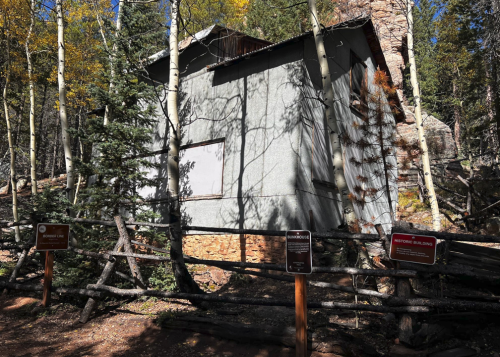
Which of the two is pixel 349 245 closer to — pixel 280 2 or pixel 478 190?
pixel 478 190

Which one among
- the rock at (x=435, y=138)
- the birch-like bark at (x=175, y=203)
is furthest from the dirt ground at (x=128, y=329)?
the rock at (x=435, y=138)

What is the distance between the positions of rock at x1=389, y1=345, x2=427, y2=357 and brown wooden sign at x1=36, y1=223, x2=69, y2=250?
581cm

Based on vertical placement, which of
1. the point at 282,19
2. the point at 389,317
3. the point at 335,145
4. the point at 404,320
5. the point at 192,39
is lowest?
the point at 389,317

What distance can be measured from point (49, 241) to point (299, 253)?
4.85 m

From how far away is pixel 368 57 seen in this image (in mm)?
13953

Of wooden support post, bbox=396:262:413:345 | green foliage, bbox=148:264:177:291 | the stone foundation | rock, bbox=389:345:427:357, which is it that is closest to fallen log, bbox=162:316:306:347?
rock, bbox=389:345:427:357

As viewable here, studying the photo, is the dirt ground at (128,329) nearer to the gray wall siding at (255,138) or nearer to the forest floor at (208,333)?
the forest floor at (208,333)

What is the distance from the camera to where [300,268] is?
13.1 ft

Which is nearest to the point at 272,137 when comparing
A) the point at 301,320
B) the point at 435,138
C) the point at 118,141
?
the point at 118,141

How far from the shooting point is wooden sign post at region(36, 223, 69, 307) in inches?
240

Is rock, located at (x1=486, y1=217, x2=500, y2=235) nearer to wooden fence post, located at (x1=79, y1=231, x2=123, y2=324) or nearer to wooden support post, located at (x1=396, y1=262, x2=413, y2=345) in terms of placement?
wooden support post, located at (x1=396, y1=262, x2=413, y2=345)

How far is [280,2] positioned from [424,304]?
1929 centimetres

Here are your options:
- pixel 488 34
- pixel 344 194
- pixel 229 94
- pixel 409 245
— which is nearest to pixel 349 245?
pixel 344 194

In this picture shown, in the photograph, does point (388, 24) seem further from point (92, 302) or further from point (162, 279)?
point (92, 302)
